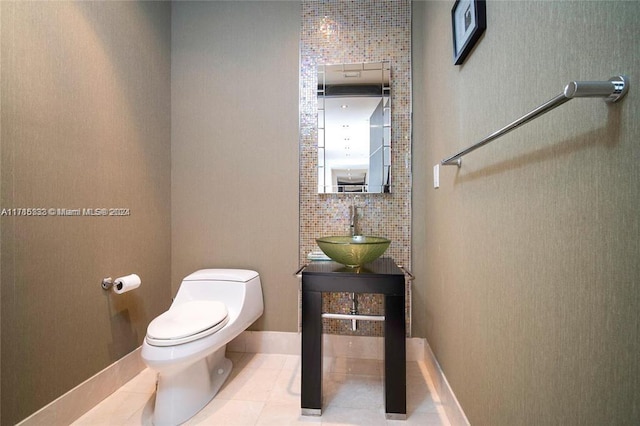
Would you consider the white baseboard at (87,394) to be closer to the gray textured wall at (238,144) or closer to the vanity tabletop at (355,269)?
the gray textured wall at (238,144)

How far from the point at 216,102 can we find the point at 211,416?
76.7 inches

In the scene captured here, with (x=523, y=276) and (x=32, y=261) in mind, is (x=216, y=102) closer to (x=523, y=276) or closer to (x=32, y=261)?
(x=32, y=261)

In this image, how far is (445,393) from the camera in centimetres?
139

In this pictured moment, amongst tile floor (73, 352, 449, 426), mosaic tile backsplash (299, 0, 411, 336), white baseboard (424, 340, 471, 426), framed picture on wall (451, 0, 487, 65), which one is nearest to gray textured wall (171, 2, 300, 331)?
mosaic tile backsplash (299, 0, 411, 336)

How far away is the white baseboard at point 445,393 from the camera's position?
1.19 m

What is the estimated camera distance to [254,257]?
6.54 feet

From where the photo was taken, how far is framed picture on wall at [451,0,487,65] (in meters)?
0.96

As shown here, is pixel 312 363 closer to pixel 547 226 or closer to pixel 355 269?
pixel 355 269

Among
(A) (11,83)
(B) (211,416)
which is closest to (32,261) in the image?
(A) (11,83)

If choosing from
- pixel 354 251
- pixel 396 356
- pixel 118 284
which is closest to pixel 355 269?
pixel 354 251

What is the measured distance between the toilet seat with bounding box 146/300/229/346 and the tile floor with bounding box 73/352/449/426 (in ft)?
1.39

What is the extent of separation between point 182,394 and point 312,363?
0.65 meters

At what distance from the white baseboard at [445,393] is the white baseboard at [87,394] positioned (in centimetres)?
179

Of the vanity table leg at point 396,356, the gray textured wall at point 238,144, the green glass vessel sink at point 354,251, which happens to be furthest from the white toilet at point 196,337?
the vanity table leg at point 396,356
